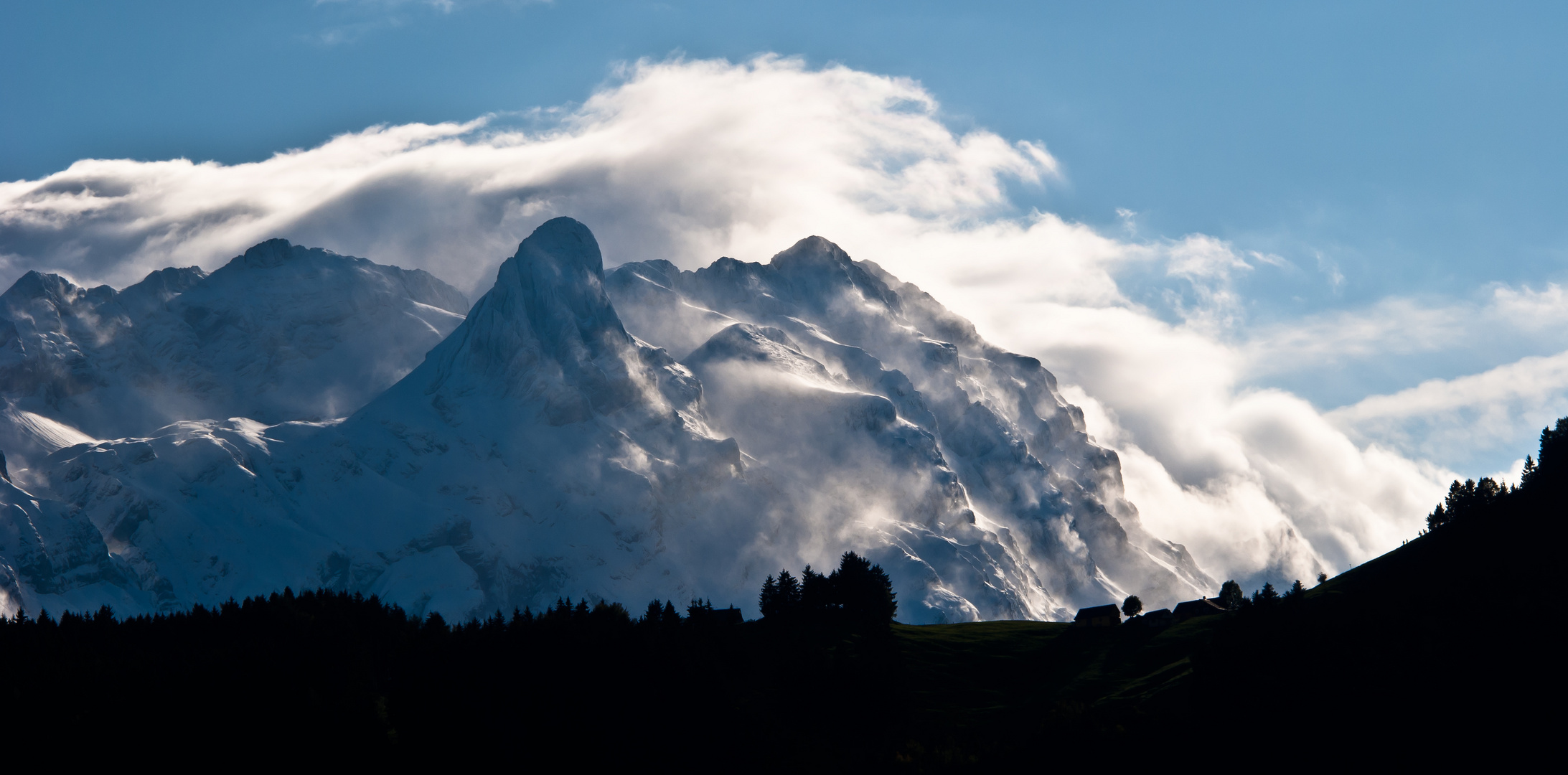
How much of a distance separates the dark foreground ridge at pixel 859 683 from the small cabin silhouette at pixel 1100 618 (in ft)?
19.1

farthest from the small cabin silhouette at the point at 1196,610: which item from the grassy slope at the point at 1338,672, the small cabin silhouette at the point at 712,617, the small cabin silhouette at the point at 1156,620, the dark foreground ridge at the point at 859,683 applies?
the small cabin silhouette at the point at 712,617

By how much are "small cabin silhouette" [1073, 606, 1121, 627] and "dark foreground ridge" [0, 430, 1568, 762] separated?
5807 millimetres

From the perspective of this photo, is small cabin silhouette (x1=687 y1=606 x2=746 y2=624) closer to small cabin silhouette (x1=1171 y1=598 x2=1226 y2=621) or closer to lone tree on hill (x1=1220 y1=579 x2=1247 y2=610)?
small cabin silhouette (x1=1171 y1=598 x2=1226 y2=621)

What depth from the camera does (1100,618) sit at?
156500 mm

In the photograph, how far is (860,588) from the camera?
15900 cm

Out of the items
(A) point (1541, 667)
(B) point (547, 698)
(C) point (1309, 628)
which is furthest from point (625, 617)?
(A) point (1541, 667)

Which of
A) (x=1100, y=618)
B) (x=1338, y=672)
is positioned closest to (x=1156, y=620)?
(x=1100, y=618)

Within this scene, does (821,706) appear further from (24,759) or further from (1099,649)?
(24,759)

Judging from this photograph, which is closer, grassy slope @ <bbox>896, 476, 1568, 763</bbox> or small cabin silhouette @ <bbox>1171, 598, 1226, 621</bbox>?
grassy slope @ <bbox>896, 476, 1568, 763</bbox>

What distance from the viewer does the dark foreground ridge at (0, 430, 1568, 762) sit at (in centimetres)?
10631

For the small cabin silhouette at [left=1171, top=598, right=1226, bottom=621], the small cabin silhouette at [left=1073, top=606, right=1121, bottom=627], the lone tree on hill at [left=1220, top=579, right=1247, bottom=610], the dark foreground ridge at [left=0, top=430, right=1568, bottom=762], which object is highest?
the lone tree on hill at [left=1220, top=579, right=1247, bottom=610]

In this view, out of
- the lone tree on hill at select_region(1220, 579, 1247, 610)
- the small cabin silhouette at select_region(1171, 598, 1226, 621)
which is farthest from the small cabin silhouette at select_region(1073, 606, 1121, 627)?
the lone tree on hill at select_region(1220, 579, 1247, 610)

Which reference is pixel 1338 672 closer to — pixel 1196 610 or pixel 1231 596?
pixel 1196 610

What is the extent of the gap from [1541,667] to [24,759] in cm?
10791
